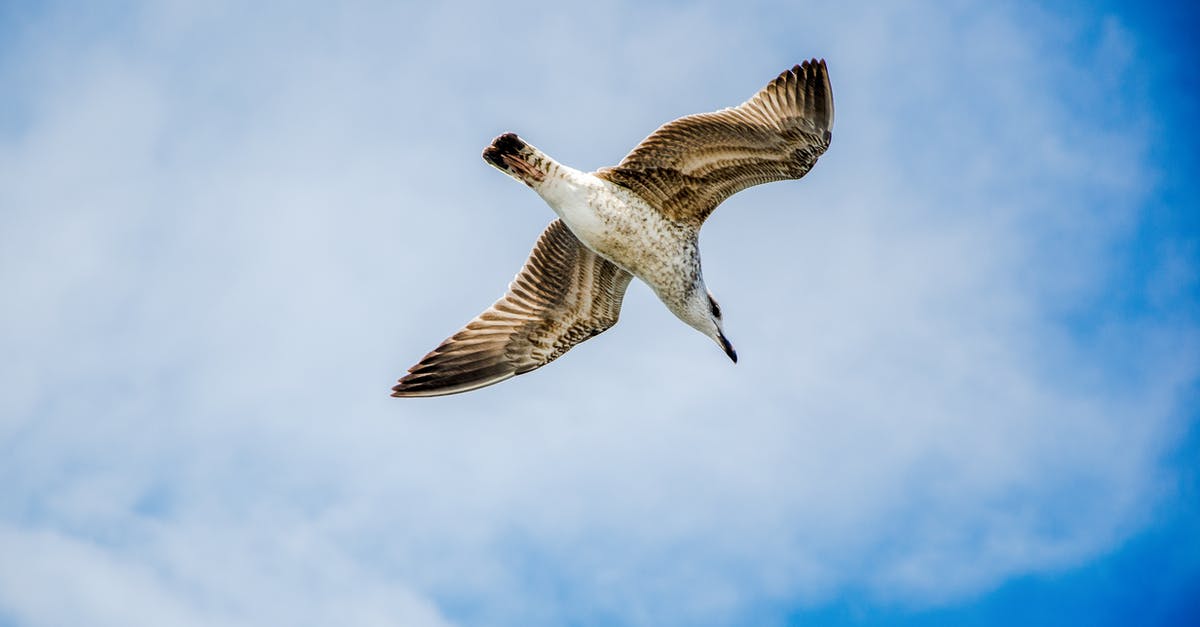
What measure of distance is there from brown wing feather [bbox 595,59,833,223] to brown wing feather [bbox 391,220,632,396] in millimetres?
1466

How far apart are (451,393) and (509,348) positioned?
0.79 m

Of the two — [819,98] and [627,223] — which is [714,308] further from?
[819,98]

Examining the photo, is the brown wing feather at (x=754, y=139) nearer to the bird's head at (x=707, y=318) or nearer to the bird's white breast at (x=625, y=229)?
the bird's white breast at (x=625, y=229)

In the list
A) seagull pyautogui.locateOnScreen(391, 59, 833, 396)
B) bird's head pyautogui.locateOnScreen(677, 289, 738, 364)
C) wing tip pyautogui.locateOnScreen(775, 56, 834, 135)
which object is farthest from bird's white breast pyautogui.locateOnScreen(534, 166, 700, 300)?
wing tip pyautogui.locateOnScreen(775, 56, 834, 135)

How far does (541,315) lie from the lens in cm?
1256

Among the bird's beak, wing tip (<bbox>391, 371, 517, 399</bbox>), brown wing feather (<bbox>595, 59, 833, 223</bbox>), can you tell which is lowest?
wing tip (<bbox>391, 371, 517, 399</bbox>)

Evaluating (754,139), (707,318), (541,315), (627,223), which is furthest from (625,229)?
(541,315)

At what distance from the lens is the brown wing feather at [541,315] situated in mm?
12406

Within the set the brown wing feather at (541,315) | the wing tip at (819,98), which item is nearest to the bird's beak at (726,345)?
the brown wing feather at (541,315)

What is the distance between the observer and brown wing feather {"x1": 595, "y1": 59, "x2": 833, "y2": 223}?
10883mm

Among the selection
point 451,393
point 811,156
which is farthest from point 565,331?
point 811,156

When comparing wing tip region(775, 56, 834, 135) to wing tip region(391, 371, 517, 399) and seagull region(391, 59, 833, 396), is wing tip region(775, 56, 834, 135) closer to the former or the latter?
seagull region(391, 59, 833, 396)

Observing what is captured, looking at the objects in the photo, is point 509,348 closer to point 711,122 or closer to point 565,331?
point 565,331

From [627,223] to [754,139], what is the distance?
4.61 feet
